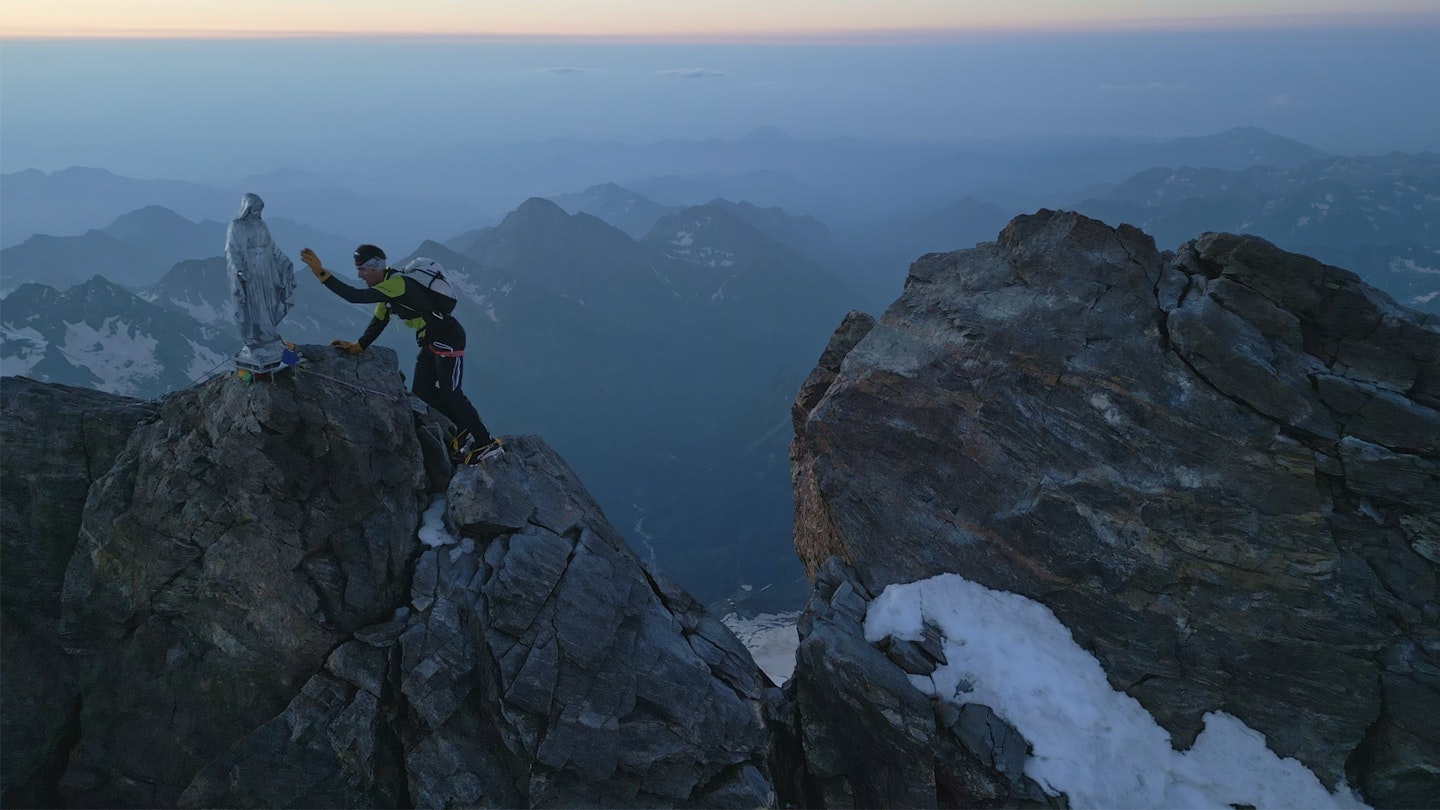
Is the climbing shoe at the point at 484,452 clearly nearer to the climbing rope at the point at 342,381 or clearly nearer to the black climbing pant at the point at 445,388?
the black climbing pant at the point at 445,388

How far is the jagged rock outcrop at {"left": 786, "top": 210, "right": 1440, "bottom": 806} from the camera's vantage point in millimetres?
17531

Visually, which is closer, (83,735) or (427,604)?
(83,735)

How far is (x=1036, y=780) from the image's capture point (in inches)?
653

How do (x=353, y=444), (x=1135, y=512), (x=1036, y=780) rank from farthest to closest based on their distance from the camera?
(x=1135, y=512), (x=353, y=444), (x=1036, y=780)

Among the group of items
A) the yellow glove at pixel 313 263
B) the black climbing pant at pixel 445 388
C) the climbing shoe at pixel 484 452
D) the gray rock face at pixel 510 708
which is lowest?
the gray rock face at pixel 510 708

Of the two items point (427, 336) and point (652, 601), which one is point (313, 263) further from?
point (652, 601)

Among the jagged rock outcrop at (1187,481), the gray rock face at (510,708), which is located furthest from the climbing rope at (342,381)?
the jagged rock outcrop at (1187,481)

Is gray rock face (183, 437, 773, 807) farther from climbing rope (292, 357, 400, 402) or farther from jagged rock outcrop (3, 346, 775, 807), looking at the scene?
climbing rope (292, 357, 400, 402)

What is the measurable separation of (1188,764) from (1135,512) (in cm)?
644

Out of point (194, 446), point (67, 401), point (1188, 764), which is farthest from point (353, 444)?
point (1188, 764)

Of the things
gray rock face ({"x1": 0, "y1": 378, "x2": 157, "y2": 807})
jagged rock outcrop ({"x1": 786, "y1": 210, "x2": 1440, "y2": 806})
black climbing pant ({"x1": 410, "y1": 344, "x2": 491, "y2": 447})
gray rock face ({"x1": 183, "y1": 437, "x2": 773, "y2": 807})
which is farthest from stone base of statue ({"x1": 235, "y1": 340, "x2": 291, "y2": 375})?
jagged rock outcrop ({"x1": 786, "y1": 210, "x2": 1440, "y2": 806})

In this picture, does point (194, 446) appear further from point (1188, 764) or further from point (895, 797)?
point (1188, 764)

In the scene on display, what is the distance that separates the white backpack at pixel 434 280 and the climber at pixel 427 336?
4 cm

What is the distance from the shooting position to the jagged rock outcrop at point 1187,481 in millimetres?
17531
